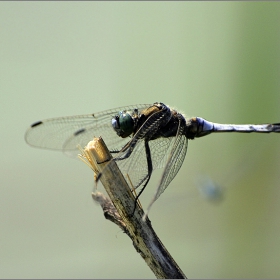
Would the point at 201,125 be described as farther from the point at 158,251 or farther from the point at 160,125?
the point at 158,251

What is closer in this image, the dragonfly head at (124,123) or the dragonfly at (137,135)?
the dragonfly at (137,135)

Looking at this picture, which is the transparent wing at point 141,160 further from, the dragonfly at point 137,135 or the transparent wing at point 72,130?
the transparent wing at point 72,130

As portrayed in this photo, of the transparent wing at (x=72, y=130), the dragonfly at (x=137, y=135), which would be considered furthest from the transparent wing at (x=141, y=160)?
the transparent wing at (x=72, y=130)

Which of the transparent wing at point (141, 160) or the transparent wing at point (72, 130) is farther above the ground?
the transparent wing at point (72, 130)

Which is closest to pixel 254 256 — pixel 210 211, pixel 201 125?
pixel 210 211

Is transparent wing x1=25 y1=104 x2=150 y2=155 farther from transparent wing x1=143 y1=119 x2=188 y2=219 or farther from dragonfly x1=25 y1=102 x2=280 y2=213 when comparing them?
transparent wing x1=143 y1=119 x2=188 y2=219

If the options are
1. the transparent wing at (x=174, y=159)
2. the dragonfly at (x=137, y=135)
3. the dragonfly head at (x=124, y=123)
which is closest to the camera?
the transparent wing at (x=174, y=159)

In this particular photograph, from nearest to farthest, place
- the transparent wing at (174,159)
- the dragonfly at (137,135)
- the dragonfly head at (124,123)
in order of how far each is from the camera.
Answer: the transparent wing at (174,159) < the dragonfly at (137,135) < the dragonfly head at (124,123)
